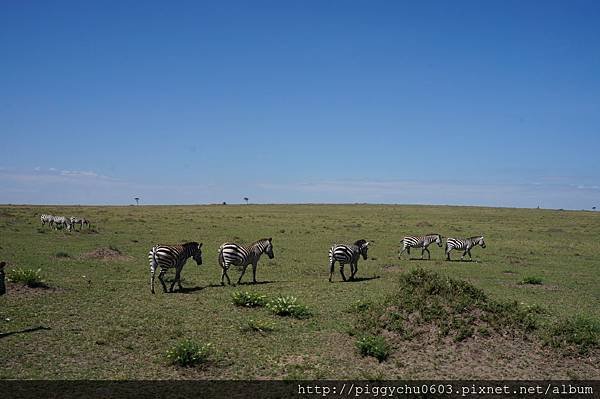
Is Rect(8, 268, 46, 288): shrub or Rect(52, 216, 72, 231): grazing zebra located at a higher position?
Rect(52, 216, 72, 231): grazing zebra

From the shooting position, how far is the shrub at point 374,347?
12.0 metres

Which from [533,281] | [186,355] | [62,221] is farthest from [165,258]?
[62,221]

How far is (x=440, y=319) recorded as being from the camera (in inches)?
521

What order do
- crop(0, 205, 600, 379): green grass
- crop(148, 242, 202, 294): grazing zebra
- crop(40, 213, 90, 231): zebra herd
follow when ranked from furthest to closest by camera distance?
crop(40, 213, 90, 231): zebra herd → crop(148, 242, 202, 294): grazing zebra → crop(0, 205, 600, 379): green grass

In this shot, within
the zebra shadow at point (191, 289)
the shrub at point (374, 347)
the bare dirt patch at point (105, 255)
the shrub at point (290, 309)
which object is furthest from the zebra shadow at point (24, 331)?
the bare dirt patch at point (105, 255)

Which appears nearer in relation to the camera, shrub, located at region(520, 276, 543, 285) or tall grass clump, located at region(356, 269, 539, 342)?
tall grass clump, located at region(356, 269, 539, 342)

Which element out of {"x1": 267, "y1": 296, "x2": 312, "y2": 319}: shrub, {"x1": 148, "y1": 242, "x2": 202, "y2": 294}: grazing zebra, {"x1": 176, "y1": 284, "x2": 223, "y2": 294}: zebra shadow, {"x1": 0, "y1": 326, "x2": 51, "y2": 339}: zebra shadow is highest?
{"x1": 148, "y1": 242, "x2": 202, "y2": 294}: grazing zebra

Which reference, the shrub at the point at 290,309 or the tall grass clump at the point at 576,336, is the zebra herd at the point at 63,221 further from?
the tall grass clump at the point at 576,336

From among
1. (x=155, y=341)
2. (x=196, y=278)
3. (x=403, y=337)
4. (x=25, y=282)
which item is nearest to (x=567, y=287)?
(x=403, y=337)

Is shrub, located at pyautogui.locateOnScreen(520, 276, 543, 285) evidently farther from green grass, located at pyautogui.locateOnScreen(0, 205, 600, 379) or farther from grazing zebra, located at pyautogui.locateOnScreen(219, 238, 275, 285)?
grazing zebra, located at pyautogui.locateOnScreen(219, 238, 275, 285)

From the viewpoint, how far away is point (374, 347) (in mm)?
12086

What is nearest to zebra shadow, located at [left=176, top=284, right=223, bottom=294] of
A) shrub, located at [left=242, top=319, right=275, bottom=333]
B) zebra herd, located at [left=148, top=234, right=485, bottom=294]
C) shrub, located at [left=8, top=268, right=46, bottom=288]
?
zebra herd, located at [left=148, top=234, right=485, bottom=294]

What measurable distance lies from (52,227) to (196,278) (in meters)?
29.8

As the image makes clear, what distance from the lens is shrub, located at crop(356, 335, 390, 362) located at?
39.3 feet
